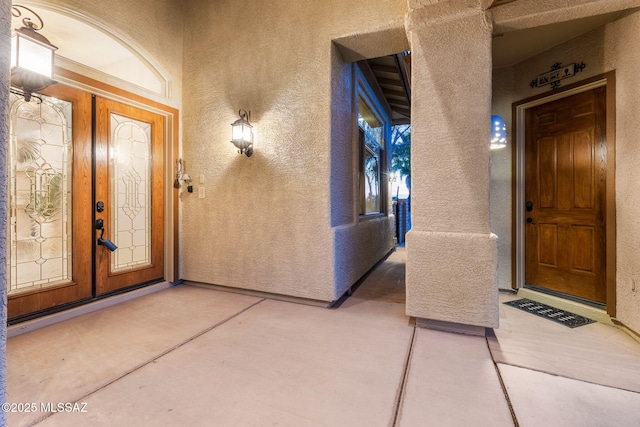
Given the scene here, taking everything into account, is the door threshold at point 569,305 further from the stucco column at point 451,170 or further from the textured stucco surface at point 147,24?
the textured stucco surface at point 147,24

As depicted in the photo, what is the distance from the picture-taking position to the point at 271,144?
127 inches

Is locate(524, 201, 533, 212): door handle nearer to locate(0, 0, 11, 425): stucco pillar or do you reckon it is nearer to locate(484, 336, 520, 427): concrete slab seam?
locate(484, 336, 520, 427): concrete slab seam

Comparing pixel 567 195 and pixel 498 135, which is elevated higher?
pixel 498 135

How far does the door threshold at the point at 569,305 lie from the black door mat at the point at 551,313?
0.23 feet

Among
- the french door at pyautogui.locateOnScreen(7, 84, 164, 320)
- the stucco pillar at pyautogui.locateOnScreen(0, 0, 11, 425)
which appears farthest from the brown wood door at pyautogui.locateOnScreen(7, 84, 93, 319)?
the stucco pillar at pyautogui.locateOnScreen(0, 0, 11, 425)

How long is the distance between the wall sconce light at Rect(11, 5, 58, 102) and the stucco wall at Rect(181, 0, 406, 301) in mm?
1576

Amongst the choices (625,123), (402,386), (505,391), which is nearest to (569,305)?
(625,123)

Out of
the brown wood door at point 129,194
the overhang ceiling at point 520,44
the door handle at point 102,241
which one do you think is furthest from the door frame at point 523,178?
the door handle at point 102,241

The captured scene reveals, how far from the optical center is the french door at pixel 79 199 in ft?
7.97

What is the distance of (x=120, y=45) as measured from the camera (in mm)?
3143

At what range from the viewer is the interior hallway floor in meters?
1.44

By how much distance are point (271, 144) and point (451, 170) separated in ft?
6.16

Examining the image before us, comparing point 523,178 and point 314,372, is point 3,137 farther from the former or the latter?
point 523,178

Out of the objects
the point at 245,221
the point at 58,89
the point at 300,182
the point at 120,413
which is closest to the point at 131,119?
the point at 58,89
